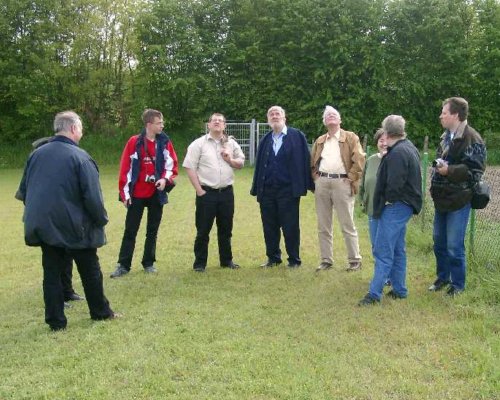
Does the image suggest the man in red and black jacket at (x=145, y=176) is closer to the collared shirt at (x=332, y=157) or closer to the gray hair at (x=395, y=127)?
the collared shirt at (x=332, y=157)

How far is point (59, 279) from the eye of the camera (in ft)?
15.0

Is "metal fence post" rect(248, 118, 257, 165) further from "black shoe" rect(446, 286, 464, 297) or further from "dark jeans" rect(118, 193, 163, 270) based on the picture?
"black shoe" rect(446, 286, 464, 297)

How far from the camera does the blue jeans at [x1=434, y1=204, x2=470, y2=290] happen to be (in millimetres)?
5141

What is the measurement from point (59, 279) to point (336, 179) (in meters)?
3.24

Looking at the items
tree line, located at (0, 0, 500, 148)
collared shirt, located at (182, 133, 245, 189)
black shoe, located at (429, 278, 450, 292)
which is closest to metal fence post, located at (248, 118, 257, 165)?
tree line, located at (0, 0, 500, 148)

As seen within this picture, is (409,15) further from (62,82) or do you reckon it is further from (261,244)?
(261,244)

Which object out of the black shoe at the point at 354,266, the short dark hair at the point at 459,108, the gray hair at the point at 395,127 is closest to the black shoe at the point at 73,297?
the black shoe at the point at 354,266

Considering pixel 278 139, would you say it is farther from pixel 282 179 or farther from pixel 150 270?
pixel 150 270

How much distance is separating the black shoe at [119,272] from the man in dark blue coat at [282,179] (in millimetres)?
1596

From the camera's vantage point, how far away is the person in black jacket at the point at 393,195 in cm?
492

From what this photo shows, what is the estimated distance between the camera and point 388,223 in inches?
199

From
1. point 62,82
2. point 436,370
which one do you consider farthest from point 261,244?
point 62,82

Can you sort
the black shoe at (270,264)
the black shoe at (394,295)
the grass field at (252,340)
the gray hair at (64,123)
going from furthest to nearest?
the black shoe at (270,264), the black shoe at (394,295), the gray hair at (64,123), the grass field at (252,340)

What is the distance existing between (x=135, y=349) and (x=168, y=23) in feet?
70.9
